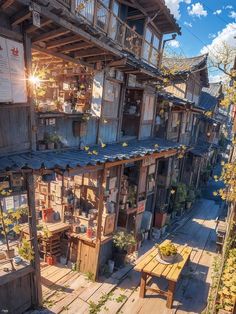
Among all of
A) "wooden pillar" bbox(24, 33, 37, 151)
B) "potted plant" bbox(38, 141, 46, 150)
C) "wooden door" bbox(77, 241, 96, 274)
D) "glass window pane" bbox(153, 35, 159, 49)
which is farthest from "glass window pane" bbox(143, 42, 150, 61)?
"wooden door" bbox(77, 241, 96, 274)

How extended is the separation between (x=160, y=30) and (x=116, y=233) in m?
12.3

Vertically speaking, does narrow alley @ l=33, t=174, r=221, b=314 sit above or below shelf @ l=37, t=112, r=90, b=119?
below

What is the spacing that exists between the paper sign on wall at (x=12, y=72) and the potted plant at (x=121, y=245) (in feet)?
22.6

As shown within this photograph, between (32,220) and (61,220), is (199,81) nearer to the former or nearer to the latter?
(61,220)

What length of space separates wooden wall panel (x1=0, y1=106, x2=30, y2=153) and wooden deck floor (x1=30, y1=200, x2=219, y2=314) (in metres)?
5.02

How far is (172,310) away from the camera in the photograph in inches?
326

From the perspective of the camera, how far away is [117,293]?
352 inches

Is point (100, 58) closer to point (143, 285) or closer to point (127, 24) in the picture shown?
point (127, 24)

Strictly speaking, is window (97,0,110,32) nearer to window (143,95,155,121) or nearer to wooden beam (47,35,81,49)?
window (143,95,155,121)

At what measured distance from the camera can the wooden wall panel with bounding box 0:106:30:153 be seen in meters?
5.93

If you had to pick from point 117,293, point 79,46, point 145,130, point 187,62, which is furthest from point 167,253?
point 187,62

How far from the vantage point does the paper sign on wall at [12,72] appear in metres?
5.56

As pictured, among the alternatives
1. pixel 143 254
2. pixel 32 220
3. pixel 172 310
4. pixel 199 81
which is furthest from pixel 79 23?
pixel 199 81

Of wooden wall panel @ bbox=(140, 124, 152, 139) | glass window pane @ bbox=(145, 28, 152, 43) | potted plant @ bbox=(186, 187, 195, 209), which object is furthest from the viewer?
potted plant @ bbox=(186, 187, 195, 209)
